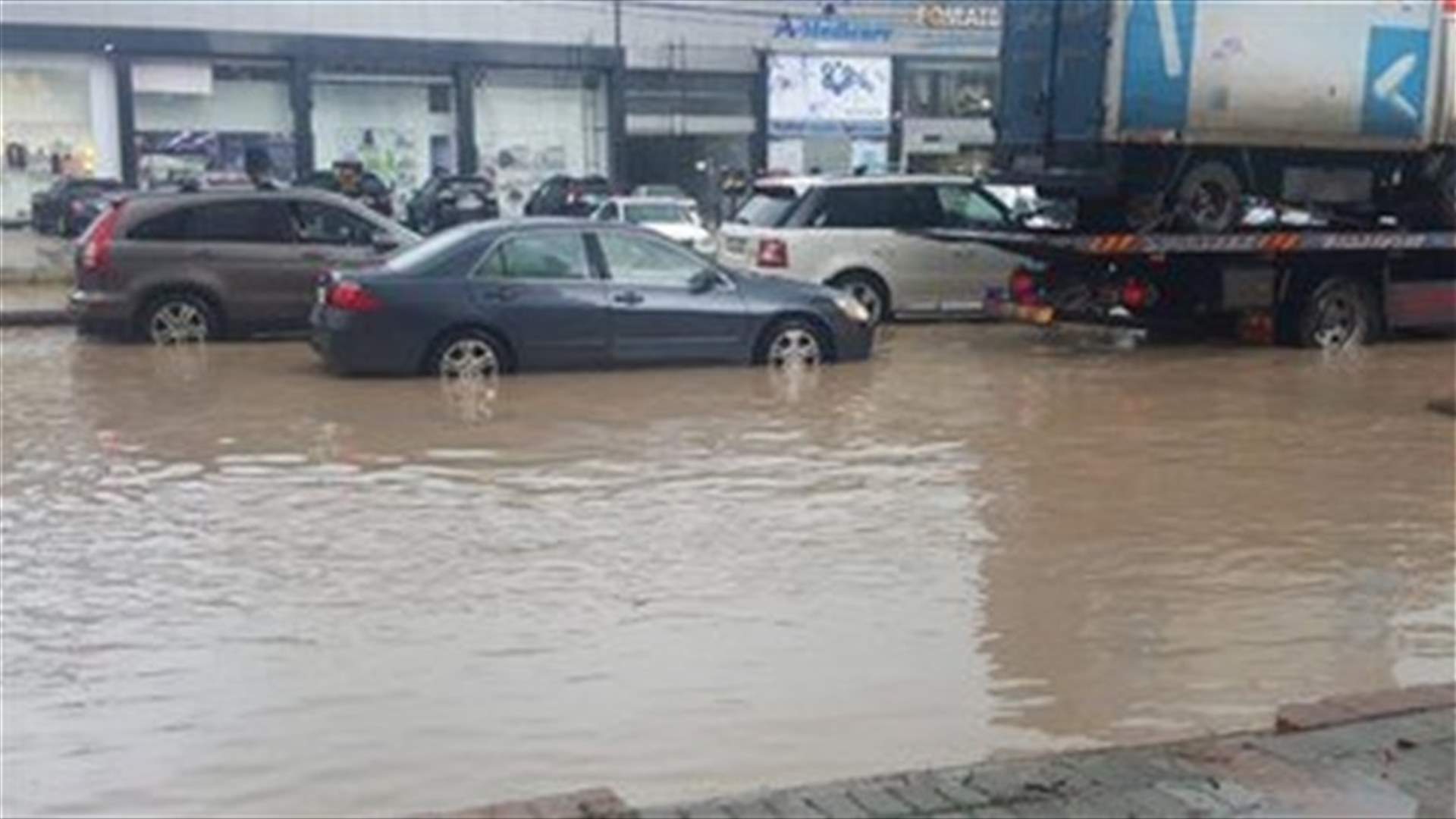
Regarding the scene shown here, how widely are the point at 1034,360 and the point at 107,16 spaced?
38956mm

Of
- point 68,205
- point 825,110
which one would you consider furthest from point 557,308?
point 825,110

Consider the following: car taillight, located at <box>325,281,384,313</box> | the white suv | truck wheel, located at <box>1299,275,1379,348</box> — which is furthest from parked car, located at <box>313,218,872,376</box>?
truck wheel, located at <box>1299,275,1379,348</box>

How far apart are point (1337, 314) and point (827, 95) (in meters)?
38.3

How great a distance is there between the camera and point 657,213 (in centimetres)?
3023

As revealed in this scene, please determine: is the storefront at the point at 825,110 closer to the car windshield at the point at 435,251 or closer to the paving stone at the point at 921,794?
the car windshield at the point at 435,251

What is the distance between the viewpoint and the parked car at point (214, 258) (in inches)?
661

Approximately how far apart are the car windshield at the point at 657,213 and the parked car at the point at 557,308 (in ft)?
48.2

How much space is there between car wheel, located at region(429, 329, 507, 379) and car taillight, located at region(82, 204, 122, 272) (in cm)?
422

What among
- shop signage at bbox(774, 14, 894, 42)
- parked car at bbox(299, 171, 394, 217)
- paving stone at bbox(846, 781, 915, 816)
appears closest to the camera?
paving stone at bbox(846, 781, 915, 816)

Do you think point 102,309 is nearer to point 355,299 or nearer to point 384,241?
point 384,241

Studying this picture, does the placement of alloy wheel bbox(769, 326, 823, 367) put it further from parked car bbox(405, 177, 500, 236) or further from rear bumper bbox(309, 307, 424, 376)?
parked car bbox(405, 177, 500, 236)

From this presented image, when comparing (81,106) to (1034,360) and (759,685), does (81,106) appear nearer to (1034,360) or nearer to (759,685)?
(1034,360)

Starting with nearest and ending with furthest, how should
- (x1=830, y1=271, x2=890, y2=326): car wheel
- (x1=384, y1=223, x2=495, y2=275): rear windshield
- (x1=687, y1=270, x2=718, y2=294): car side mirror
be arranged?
(x1=384, y1=223, x2=495, y2=275): rear windshield → (x1=687, y1=270, x2=718, y2=294): car side mirror → (x1=830, y1=271, x2=890, y2=326): car wheel

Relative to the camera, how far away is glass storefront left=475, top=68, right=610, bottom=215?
54.3 metres
